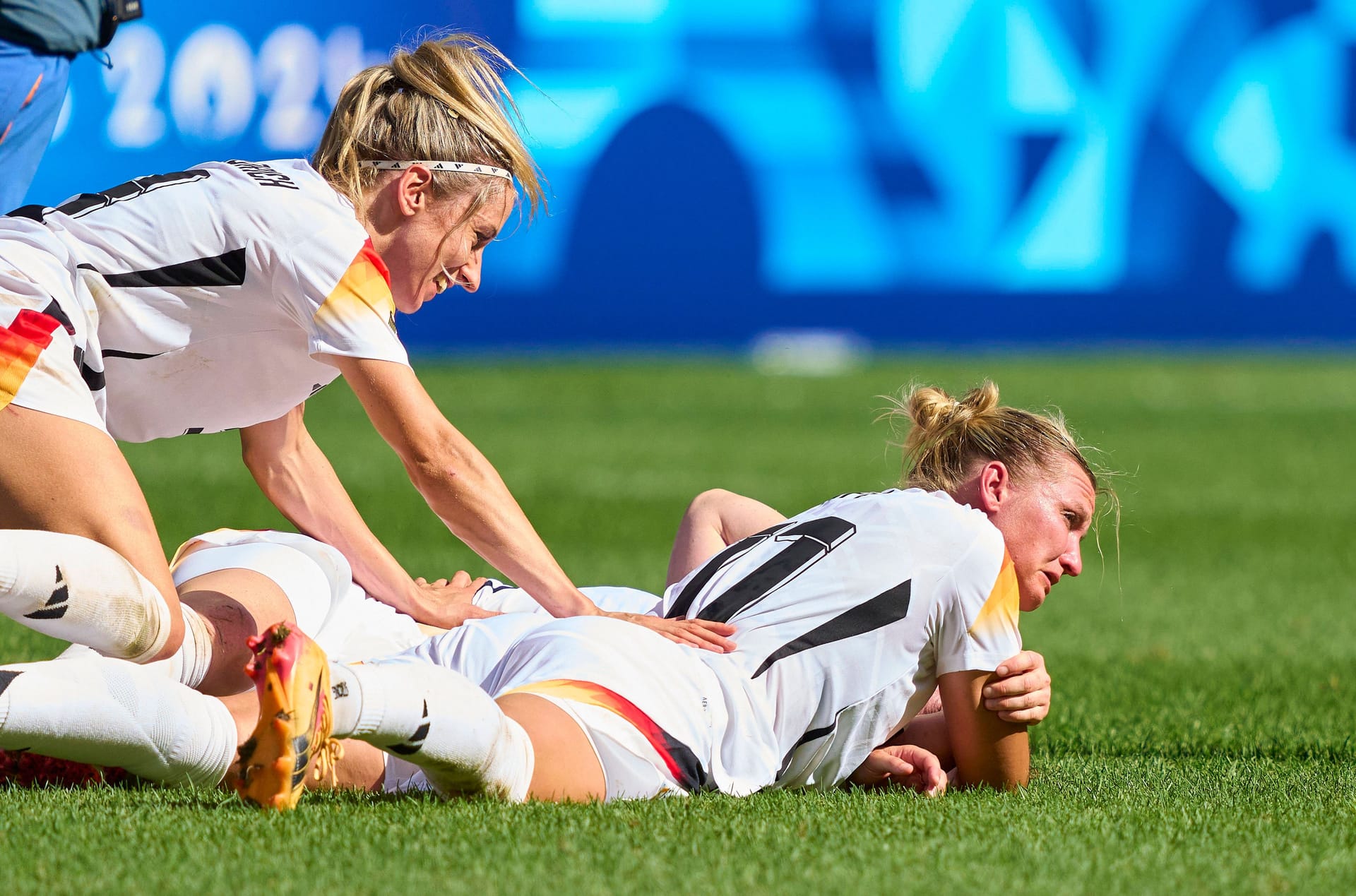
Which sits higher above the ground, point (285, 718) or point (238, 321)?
point (238, 321)

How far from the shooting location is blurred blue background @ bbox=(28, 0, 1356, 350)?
16.4 meters

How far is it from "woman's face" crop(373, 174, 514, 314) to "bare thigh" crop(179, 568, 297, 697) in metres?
0.68

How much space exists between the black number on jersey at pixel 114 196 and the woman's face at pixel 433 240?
1.36 feet

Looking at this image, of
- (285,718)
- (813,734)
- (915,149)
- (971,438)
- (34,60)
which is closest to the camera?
(285,718)

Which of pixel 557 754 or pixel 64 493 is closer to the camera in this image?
pixel 557 754

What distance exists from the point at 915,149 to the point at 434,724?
14895 millimetres

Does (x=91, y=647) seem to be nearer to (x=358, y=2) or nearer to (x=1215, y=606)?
(x=1215, y=606)

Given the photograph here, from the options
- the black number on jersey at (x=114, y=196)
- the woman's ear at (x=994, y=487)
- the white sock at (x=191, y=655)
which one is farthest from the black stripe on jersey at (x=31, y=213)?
the woman's ear at (x=994, y=487)

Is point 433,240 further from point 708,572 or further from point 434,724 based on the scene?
point 434,724

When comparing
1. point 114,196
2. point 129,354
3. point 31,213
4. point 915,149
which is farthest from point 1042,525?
point 915,149

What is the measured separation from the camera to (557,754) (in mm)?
2672

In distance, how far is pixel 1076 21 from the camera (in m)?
16.6

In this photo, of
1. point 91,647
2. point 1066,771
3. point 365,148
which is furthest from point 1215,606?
point 91,647

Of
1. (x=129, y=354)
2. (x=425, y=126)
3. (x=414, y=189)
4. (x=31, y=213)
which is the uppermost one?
(x=425, y=126)
